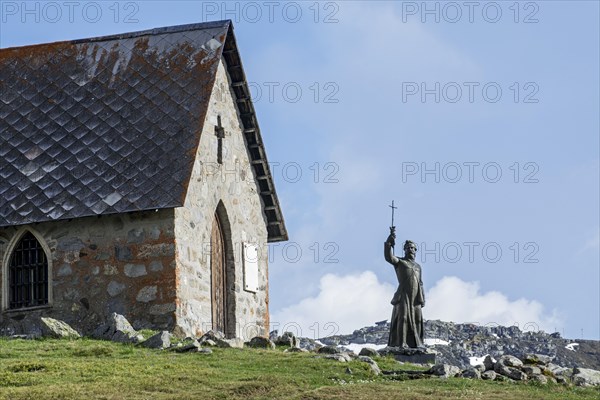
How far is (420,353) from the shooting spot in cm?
3127

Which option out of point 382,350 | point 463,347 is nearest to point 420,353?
point 382,350

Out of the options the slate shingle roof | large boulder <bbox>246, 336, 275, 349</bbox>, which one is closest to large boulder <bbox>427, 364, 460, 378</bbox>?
large boulder <bbox>246, 336, 275, 349</bbox>

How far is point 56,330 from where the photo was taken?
31.9 m

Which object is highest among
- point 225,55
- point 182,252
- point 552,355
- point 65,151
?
point 225,55

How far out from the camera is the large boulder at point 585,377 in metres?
28.8

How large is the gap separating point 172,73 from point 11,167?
4.38 m

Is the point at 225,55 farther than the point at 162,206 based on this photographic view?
Yes

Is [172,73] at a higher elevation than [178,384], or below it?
higher

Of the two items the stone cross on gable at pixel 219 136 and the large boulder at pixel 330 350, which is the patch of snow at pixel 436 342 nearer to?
the stone cross on gable at pixel 219 136

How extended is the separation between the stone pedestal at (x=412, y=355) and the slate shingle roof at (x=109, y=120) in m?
5.85

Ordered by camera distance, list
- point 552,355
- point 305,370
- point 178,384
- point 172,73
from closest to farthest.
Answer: point 178,384 → point 305,370 → point 172,73 → point 552,355

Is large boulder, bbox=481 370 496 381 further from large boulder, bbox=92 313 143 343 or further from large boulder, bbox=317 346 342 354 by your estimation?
large boulder, bbox=92 313 143 343

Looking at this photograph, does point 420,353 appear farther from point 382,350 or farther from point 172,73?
point 172,73

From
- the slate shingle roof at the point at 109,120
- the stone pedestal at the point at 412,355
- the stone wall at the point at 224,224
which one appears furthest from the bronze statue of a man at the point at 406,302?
the slate shingle roof at the point at 109,120
